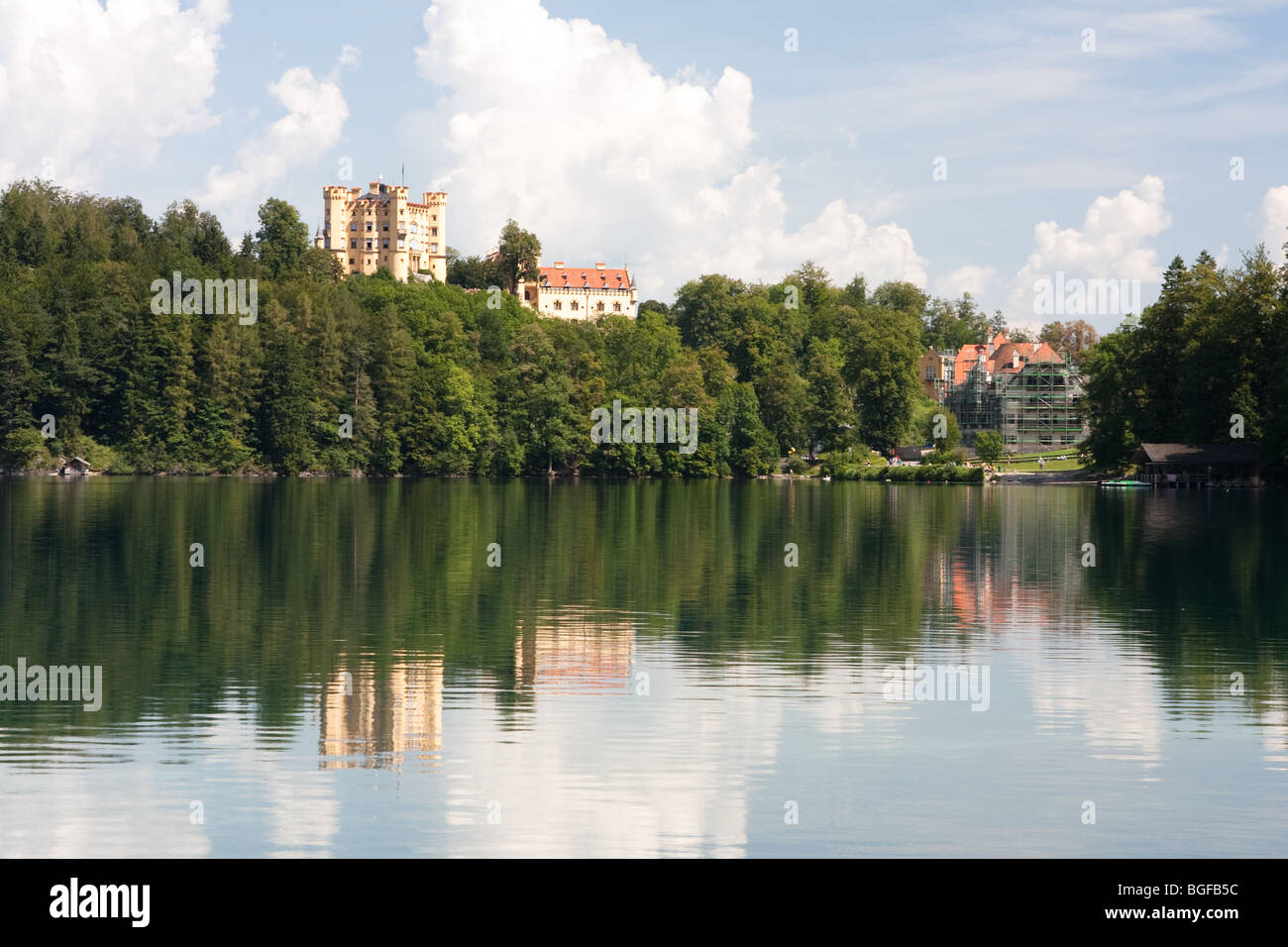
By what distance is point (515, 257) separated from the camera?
177 metres

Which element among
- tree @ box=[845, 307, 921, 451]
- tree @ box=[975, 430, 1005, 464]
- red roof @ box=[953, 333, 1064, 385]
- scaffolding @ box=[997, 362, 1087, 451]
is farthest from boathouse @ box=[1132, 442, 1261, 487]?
red roof @ box=[953, 333, 1064, 385]

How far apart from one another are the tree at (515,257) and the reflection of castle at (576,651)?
499 ft

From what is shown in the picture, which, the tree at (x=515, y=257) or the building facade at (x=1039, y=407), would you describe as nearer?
the building facade at (x=1039, y=407)

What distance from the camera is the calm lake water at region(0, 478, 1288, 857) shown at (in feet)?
40.7

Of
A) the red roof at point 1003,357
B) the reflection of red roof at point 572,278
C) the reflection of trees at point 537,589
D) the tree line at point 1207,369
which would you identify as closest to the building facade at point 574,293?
the reflection of red roof at point 572,278

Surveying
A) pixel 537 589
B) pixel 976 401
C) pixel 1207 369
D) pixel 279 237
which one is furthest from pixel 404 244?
pixel 537 589

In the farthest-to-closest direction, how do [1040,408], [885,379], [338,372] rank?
[1040,408] < [885,379] < [338,372]

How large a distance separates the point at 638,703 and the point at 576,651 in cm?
413

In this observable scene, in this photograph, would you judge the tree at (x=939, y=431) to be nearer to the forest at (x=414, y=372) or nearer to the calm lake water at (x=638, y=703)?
the forest at (x=414, y=372)

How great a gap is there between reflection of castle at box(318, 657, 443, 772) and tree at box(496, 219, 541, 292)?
6240 inches

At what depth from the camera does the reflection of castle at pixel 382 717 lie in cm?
1471

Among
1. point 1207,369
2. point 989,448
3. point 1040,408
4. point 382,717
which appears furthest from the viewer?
point 1040,408

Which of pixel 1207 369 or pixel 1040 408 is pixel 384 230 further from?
pixel 1207 369
